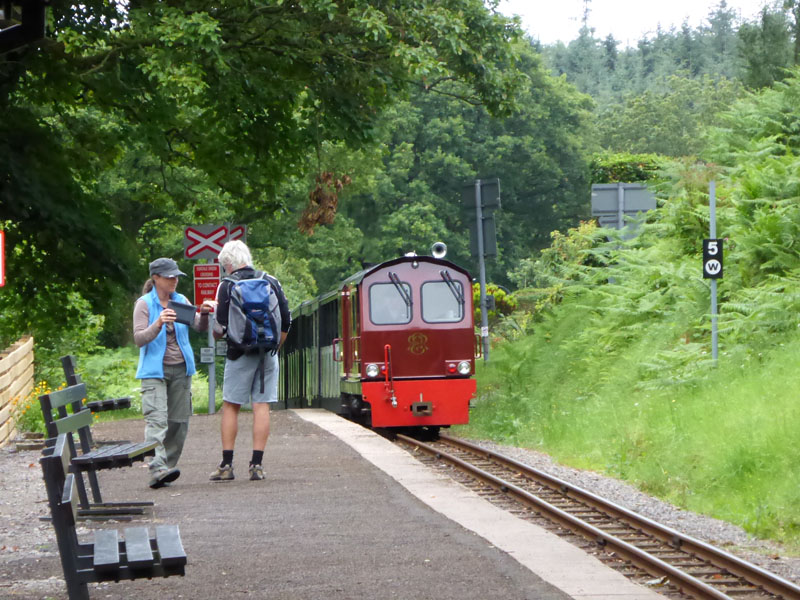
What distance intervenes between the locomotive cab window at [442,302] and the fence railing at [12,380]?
5.91 meters

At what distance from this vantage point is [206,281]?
1795cm

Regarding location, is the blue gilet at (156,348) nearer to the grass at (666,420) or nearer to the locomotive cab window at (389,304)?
the grass at (666,420)

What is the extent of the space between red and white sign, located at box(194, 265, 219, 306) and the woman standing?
795cm

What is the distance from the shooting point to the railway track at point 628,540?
6867 mm

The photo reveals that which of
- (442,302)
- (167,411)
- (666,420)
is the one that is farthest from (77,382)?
(442,302)

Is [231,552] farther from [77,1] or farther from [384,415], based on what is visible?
[384,415]

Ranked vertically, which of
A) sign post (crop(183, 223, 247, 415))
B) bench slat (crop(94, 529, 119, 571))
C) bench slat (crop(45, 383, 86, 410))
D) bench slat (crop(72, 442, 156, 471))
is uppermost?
sign post (crop(183, 223, 247, 415))

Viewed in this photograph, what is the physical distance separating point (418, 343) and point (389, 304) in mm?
778

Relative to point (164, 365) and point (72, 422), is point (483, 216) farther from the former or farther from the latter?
point (72, 422)

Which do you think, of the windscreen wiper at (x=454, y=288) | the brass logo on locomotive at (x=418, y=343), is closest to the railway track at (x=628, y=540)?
the brass logo on locomotive at (x=418, y=343)

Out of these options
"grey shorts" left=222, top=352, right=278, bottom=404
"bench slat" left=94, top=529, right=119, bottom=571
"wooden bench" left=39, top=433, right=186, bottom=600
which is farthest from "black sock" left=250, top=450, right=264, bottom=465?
"wooden bench" left=39, top=433, right=186, bottom=600

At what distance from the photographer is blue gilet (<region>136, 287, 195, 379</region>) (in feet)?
31.3

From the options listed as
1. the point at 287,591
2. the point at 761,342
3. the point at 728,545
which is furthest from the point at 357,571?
the point at 761,342

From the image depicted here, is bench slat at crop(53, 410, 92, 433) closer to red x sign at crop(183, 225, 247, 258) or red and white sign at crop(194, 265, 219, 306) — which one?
red and white sign at crop(194, 265, 219, 306)
